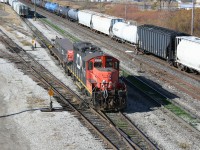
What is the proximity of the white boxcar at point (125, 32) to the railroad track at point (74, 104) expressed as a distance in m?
13.2

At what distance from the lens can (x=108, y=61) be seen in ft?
74.7

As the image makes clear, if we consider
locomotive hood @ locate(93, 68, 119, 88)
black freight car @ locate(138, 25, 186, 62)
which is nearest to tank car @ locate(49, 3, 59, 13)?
black freight car @ locate(138, 25, 186, 62)

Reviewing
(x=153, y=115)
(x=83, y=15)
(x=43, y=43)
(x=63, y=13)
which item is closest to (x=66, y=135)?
(x=153, y=115)

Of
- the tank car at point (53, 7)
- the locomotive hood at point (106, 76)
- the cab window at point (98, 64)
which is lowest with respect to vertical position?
the locomotive hood at point (106, 76)

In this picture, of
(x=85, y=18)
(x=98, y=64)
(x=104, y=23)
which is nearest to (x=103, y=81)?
(x=98, y=64)

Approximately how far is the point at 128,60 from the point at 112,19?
1726 cm

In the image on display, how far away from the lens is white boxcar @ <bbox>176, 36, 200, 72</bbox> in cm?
3139

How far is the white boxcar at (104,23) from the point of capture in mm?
54719

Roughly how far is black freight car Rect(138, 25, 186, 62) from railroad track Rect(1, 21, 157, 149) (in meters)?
12.1

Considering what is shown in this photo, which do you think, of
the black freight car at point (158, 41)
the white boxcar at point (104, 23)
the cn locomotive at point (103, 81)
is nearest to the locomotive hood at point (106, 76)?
the cn locomotive at point (103, 81)

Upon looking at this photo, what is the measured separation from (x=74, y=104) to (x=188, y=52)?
1339cm

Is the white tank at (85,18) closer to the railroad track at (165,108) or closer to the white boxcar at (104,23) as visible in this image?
the white boxcar at (104,23)

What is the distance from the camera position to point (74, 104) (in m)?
24.1

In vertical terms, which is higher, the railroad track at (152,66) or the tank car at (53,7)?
the tank car at (53,7)
